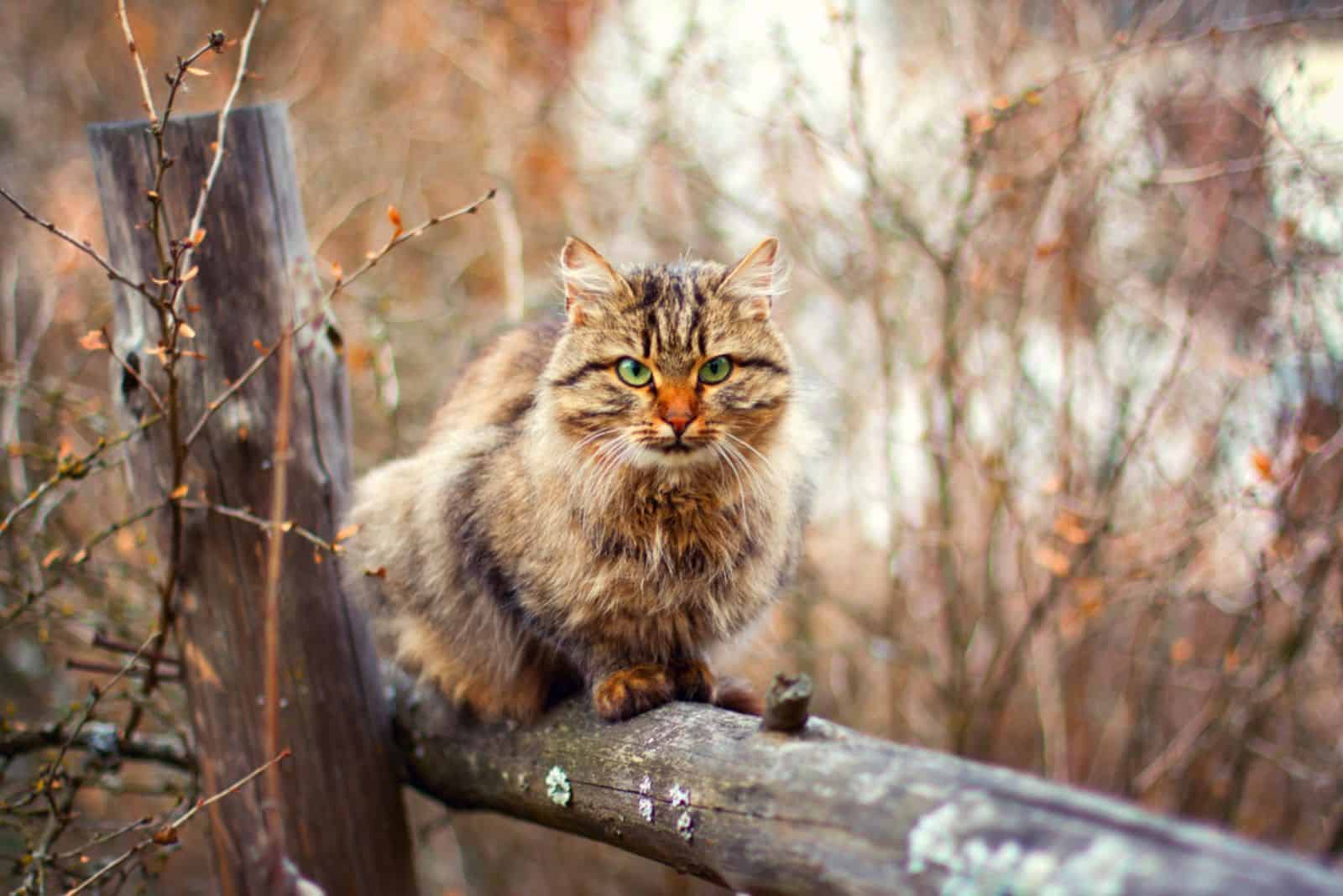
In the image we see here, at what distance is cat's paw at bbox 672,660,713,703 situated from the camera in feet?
7.70

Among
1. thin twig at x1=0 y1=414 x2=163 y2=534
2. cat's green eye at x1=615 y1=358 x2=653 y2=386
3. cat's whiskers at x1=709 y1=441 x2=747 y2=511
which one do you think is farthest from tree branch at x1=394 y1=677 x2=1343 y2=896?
thin twig at x1=0 y1=414 x2=163 y2=534

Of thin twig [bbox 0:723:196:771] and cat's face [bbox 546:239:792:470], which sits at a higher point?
cat's face [bbox 546:239:792:470]

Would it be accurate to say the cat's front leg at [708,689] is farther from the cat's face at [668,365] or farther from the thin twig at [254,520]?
the thin twig at [254,520]

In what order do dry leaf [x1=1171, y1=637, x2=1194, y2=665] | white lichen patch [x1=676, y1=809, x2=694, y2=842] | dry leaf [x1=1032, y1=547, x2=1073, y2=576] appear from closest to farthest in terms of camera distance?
white lichen patch [x1=676, y1=809, x2=694, y2=842] < dry leaf [x1=1032, y1=547, x2=1073, y2=576] < dry leaf [x1=1171, y1=637, x2=1194, y2=665]

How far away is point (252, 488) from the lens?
2.48 m

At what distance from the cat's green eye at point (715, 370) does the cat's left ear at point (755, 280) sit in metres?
0.15

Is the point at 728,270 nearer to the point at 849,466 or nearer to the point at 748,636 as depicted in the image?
the point at 748,636

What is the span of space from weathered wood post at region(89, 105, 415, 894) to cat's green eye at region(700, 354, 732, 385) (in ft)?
3.13

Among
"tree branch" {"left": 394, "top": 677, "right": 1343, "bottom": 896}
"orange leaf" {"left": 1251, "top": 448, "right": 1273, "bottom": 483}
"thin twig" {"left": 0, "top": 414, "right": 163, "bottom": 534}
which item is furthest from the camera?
"orange leaf" {"left": 1251, "top": 448, "right": 1273, "bottom": 483}

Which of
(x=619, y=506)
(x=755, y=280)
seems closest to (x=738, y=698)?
(x=619, y=506)

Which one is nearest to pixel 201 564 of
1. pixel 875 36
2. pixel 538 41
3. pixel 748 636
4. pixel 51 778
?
pixel 51 778

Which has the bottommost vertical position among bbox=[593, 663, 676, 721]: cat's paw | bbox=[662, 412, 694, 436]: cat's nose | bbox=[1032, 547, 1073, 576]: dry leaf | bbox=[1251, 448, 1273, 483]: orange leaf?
bbox=[1032, 547, 1073, 576]: dry leaf

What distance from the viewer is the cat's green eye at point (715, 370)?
2.23 metres

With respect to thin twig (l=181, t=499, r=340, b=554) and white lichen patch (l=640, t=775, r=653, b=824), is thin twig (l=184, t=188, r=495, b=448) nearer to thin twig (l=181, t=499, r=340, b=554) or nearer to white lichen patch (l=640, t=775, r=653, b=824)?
thin twig (l=181, t=499, r=340, b=554)
